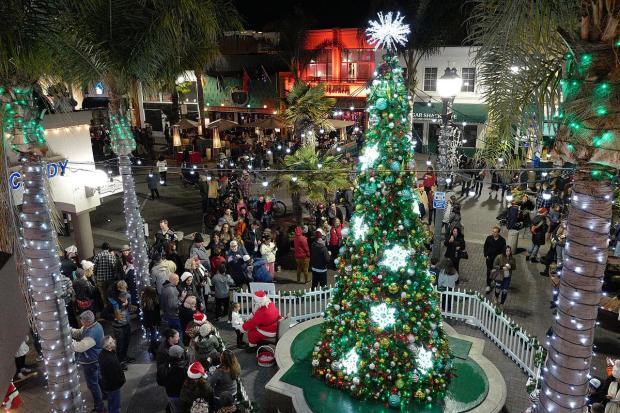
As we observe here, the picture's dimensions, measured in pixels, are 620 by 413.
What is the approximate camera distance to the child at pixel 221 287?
1062cm

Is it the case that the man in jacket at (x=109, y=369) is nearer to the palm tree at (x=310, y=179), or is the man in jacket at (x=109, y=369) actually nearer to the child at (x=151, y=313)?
the child at (x=151, y=313)

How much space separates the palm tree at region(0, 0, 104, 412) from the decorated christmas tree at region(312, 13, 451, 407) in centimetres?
409

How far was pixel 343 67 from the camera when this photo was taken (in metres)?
33.0

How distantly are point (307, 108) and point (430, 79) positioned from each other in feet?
39.2

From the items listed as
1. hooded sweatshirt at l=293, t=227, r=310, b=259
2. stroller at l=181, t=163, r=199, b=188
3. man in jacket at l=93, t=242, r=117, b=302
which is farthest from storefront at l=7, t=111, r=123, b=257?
stroller at l=181, t=163, r=199, b=188

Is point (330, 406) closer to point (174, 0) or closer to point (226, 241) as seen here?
point (226, 241)

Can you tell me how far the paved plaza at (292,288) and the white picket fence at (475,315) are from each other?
187mm

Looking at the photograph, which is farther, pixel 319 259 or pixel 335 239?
pixel 335 239

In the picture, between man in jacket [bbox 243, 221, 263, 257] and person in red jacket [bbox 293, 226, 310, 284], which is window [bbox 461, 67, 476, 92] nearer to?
man in jacket [bbox 243, 221, 263, 257]

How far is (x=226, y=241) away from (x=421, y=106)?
2108cm

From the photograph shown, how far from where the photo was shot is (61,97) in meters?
8.27

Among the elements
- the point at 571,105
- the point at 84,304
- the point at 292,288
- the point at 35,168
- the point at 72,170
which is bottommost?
the point at 292,288

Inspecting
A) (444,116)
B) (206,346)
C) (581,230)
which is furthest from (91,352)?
(444,116)

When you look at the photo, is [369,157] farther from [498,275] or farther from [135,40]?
[498,275]
